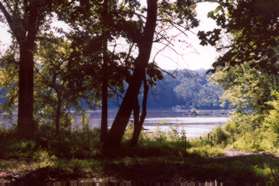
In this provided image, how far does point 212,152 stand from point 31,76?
33.3 ft

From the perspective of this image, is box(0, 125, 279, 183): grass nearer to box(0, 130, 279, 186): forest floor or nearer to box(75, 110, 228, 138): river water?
box(0, 130, 279, 186): forest floor

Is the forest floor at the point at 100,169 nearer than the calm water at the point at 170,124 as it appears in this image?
Yes

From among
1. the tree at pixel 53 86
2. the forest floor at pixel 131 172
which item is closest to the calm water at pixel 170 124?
the tree at pixel 53 86

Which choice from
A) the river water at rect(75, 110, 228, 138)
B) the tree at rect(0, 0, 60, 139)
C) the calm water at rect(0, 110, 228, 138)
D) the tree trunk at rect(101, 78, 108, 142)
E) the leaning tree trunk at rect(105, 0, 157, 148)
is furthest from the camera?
the calm water at rect(0, 110, 228, 138)

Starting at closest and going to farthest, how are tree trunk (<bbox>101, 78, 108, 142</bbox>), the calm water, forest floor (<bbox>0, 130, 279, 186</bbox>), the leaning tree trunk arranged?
1. forest floor (<bbox>0, 130, 279, 186</bbox>)
2. the leaning tree trunk
3. tree trunk (<bbox>101, 78, 108, 142</bbox>)
4. the calm water

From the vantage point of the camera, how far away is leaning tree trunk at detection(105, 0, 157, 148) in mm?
20328

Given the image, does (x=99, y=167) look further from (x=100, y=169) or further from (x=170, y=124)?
(x=170, y=124)

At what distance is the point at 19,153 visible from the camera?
58.0 ft

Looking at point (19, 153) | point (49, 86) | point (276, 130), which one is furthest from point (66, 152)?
point (49, 86)

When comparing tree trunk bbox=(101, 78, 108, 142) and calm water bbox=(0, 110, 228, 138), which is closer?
tree trunk bbox=(101, 78, 108, 142)

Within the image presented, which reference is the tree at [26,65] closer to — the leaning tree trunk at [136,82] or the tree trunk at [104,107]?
the tree trunk at [104,107]

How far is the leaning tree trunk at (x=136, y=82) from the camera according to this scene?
2033 centimetres

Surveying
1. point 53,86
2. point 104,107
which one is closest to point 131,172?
point 104,107

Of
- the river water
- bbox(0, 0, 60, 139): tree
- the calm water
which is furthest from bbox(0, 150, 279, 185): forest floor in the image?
the calm water
